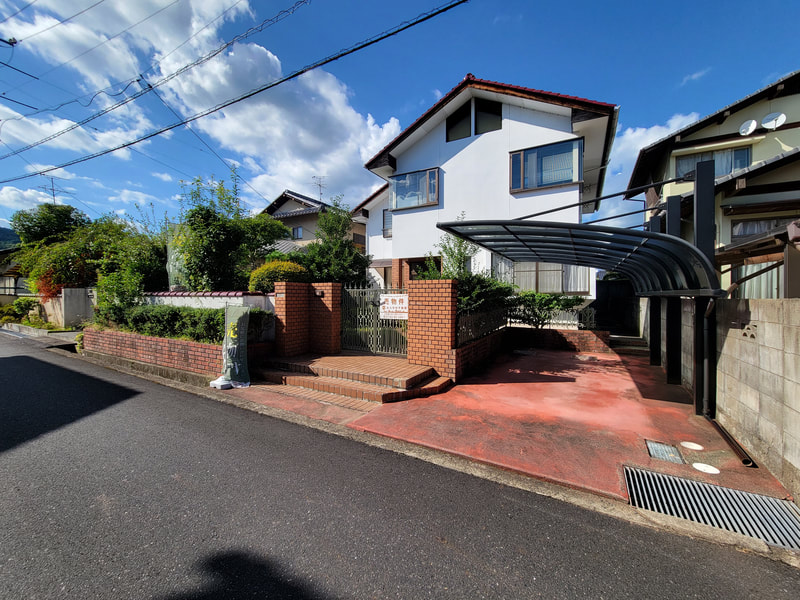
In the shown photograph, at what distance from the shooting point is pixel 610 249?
17.8 ft

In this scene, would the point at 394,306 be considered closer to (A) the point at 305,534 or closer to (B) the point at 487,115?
(A) the point at 305,534

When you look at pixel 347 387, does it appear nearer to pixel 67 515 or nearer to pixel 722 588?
pixel 67 515

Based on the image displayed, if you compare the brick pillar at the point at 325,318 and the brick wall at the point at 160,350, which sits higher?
A: the brick pillar at the point at 325,318

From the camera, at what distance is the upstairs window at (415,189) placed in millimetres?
12695

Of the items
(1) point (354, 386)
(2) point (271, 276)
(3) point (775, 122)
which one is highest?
(3) point (775, 122)

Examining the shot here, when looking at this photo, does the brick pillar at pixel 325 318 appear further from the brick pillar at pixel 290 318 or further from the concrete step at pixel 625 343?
the concrete step at pixel 625 343

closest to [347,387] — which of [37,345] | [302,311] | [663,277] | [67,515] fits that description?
[302,311]

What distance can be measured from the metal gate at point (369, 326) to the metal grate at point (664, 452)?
159 inches

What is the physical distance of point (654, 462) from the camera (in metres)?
3.21

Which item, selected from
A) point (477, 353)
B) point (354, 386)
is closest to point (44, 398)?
point (354, 386)

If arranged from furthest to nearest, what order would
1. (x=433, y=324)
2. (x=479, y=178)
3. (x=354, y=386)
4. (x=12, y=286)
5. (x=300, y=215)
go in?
(x=300, y=215)
(x=12, y=286)
(x=479, y=178)
(x=433, y=324)
(x=354, y=386)

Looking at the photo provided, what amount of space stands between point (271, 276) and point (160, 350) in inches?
107

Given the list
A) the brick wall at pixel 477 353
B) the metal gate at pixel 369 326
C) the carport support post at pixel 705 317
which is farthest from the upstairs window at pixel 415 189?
the carport support post at pixel 705 317

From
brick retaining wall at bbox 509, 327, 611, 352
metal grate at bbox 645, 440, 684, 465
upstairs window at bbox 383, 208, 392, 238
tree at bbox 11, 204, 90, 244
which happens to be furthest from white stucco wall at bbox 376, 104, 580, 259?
tree at bbox 11, 204, 90, 244
